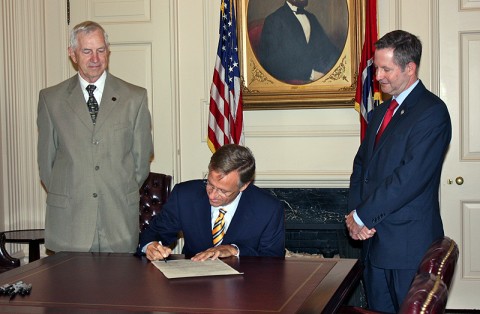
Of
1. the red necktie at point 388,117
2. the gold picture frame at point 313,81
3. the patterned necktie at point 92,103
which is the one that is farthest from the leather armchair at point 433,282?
the gold picture frame at point 313,81

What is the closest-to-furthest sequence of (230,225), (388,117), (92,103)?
(230,225), (388,117), (92,103)

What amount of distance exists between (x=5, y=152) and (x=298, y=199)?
2410 mm

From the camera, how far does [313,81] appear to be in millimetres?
5781

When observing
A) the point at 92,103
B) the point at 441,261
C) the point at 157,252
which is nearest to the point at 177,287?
the point at 157,252

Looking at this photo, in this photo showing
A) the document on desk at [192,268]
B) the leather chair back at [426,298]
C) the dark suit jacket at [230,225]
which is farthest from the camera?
the dark suit jacket at [230,225]

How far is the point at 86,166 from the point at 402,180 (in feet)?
5.44

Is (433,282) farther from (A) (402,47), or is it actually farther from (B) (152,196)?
(B) (152,196)

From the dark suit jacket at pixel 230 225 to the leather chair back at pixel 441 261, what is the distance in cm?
116

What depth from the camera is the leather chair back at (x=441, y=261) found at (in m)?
2.34

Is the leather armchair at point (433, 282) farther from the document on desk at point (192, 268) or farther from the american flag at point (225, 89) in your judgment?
the american flag at point (225, 89)

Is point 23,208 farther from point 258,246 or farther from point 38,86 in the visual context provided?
point 258,246

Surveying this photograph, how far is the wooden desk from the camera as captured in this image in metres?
2.62

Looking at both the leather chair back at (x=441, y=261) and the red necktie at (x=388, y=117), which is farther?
the red necktie at (x=388, y=117)

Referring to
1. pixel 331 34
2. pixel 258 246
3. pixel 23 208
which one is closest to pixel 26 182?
pixel 23 208
